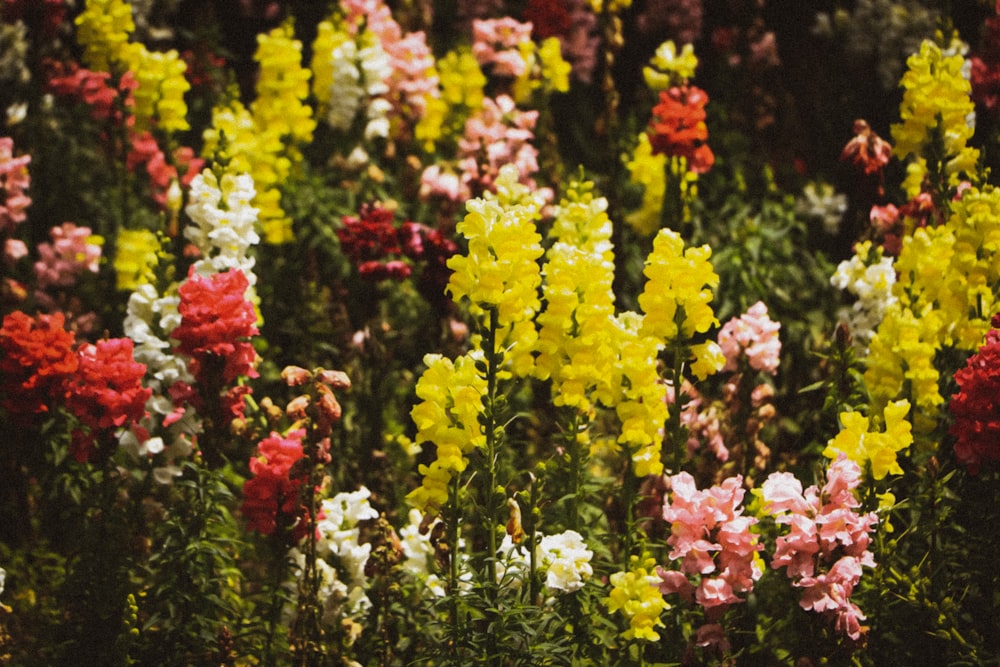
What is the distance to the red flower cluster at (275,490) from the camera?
3887mm

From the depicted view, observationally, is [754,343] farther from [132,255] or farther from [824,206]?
[132,255]

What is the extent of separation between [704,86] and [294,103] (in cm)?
414

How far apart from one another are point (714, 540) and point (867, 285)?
1.64 meters

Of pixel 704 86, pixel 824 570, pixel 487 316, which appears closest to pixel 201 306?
pixel 487 316

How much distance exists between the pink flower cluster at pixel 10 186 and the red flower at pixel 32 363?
1.46m

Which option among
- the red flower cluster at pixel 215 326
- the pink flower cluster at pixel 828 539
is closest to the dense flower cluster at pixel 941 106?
the pink flower cluster at pixel 828 539

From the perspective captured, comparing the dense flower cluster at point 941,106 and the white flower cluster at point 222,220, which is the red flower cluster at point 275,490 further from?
the dense flower cluster at point 941,106

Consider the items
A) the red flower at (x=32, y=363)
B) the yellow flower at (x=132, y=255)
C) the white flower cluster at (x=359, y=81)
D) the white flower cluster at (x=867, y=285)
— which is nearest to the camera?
the red flower at (x=32, y=363)

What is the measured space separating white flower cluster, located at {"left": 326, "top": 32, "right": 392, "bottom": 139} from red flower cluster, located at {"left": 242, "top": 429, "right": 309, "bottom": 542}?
2.74m

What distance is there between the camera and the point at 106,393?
4082 millimetres

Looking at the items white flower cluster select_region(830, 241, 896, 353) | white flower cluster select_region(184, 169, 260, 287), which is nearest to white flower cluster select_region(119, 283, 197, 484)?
white flower cluster select_region(184, 169, 260, 287)

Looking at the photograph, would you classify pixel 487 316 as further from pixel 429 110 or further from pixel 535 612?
pixel 429 110

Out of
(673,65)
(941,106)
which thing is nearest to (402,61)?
(673,65)

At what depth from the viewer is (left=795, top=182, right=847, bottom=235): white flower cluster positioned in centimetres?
692
